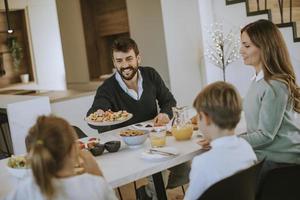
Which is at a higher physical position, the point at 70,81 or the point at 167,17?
the point at 167,17

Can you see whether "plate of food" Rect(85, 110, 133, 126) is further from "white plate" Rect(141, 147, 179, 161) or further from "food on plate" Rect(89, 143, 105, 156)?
"white plate" Rect(141, 147, 179, 161)

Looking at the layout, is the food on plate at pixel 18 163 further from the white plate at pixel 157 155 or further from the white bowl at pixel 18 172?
the white plate at pixel 157 155

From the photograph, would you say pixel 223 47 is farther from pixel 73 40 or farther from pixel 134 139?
pixel 134 139

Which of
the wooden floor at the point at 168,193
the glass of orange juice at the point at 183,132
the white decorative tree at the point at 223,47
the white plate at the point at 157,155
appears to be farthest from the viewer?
the white decorative tree at the point at 223,47

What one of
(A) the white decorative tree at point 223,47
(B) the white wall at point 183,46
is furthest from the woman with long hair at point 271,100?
(B) the white wall at point 183,46

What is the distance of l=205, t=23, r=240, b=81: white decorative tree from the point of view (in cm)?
464

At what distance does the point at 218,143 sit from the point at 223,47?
129 inches

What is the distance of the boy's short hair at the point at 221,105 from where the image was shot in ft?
5.34

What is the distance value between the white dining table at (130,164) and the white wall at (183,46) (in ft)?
9.04

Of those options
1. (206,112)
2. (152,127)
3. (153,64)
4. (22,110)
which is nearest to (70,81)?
(153,64)

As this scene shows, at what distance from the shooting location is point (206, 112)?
5.40 ft

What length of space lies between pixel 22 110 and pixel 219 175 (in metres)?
2.60

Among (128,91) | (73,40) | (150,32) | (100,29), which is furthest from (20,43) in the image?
(128,91)

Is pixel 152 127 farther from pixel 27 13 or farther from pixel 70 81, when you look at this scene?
pixel 27 13
